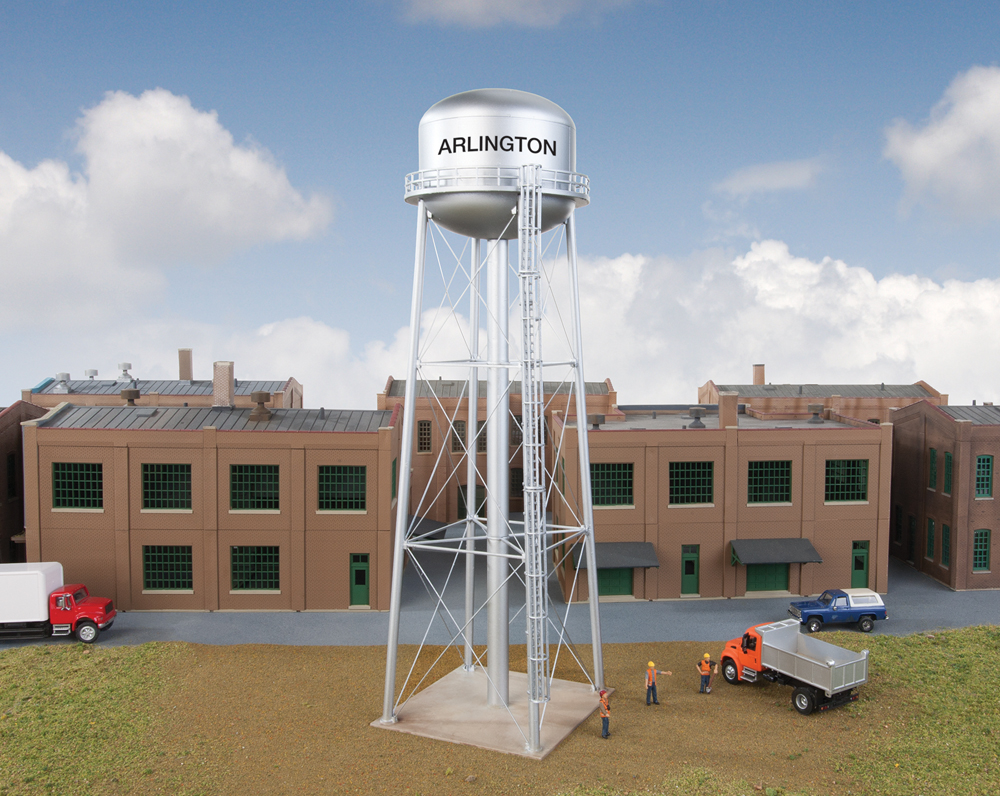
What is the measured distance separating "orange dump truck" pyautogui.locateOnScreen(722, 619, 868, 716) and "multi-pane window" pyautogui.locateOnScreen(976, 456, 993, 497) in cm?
1641

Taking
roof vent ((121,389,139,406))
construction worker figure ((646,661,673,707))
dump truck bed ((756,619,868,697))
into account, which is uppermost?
roof vent ((121,389,139,406))

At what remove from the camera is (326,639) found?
105ft

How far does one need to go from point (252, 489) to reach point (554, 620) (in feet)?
43.2

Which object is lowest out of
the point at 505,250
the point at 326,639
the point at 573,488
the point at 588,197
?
the point at 326,639

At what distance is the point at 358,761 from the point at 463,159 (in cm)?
1557

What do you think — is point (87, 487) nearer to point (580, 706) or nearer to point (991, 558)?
point (580, 706)

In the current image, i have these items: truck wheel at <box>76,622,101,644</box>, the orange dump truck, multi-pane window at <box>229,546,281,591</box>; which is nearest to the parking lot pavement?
truck wheel at <box>76,622,101,644</box>

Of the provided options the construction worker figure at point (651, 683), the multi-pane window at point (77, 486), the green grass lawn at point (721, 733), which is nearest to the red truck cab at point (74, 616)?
the green grass lawn at point (721, 733)

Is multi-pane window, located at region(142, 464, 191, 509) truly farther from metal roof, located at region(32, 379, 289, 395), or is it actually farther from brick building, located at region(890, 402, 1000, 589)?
brick building, located at region(890, 402, 1000, 589)

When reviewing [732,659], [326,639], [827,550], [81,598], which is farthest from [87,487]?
[827,550]

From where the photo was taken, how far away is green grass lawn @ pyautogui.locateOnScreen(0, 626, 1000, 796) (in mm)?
21422

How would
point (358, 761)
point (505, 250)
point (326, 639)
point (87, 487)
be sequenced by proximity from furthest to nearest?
point (87, 487) → point (326, 639) → point (505, 250) → point (358, 761)

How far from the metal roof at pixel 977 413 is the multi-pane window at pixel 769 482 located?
9.23m

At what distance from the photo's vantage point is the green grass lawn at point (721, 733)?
21.4m
